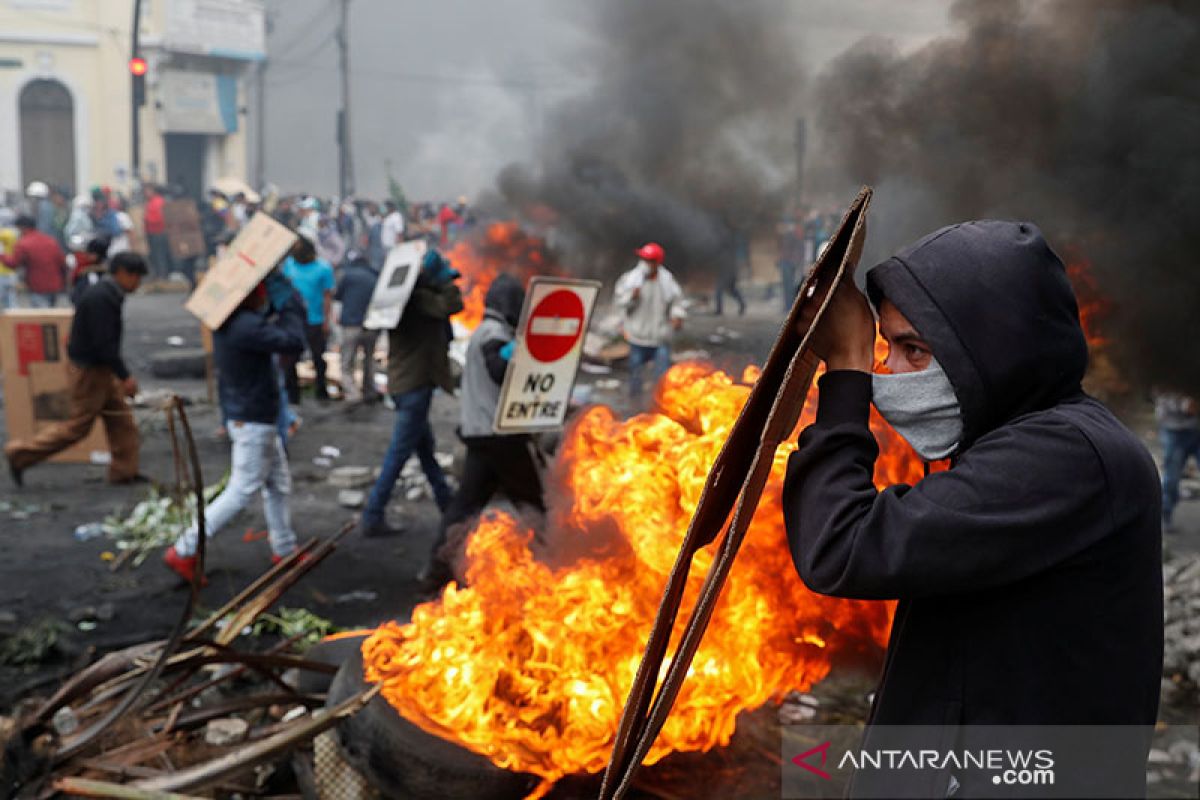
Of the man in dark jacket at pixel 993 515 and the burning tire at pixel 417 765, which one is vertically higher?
the man in dark jacket at pixel 993 515

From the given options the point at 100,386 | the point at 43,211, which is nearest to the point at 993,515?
the point at 100,386

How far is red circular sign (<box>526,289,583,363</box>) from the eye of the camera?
20.0 ft

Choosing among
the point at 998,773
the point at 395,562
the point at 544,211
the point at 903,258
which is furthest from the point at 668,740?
the point at 544,211

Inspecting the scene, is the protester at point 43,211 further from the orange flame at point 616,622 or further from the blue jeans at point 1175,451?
the orange flame at point 616,622

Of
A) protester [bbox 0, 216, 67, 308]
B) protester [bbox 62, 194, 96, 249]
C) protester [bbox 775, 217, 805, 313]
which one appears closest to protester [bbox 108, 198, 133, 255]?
protester [bbox 62, 194, 96, 249]

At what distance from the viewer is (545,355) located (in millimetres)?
6266

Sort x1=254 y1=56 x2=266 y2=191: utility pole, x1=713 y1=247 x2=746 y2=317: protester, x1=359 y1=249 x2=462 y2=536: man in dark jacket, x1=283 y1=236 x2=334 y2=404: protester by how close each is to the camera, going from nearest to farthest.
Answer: x1=359 y1=249 x2=462 y2=536: man in dark jacket < x1=283 y1=236 x2=334 y2=404: protester < x1=713 y1=247 x2=746 y2=317: protester < x1=254 y1=56 x2=266 y2=191: utility pole

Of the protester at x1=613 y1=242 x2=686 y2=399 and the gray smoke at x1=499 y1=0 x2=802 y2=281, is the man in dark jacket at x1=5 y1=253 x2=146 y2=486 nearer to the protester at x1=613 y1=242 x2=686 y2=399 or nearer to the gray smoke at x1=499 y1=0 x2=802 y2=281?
the protester at x1=613 y1=242 x2=686 y2=399

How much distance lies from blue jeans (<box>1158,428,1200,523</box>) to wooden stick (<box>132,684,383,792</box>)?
691cm

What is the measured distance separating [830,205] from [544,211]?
4.35 metres

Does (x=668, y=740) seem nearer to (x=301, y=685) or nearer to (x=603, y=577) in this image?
(x=603, y=577)

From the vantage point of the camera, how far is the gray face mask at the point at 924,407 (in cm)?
178

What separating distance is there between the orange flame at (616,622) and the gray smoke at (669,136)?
427 inches

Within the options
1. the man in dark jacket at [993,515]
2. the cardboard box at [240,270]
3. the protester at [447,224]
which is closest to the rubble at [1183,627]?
the man in dark jacket at [993,515]
